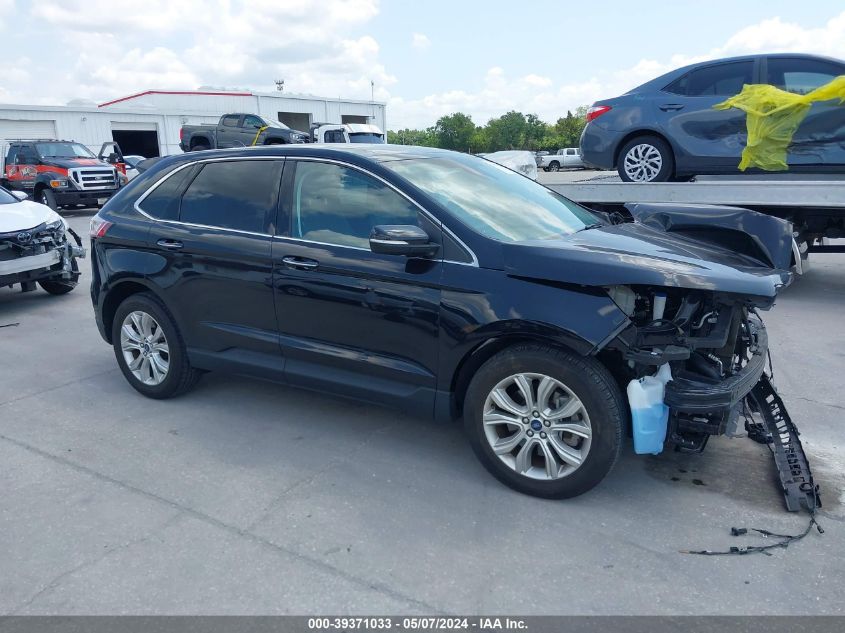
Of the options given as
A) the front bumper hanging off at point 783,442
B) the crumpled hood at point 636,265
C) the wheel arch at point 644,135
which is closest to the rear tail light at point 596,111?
the wheel arch at point 644,135

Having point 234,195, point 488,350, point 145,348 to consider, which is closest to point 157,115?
point 145,348

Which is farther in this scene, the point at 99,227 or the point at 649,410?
Result: the point at 99,227

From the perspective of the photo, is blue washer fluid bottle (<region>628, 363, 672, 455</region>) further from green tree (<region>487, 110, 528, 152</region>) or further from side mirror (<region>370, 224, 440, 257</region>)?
green tree (<region>487, 110, 528, 152</region>)

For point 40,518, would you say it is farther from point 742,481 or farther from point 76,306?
point 76,306

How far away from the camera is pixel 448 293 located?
3.43 metres

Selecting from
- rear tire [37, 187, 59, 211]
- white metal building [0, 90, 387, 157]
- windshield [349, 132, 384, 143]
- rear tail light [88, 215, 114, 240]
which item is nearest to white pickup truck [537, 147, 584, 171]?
white metal building [0, 90, 387, 157]

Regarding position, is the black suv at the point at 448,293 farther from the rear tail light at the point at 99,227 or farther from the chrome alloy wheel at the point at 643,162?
the chrome alloy wheel at the point at 643,162

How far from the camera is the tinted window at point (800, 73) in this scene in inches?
271

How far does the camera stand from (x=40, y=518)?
3271mm

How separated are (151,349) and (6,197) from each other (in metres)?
5.26

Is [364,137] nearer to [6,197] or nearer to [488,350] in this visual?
[6,197]

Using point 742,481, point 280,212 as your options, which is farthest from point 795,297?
point 280,212

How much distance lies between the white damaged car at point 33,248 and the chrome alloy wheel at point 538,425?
Result: 640 cm

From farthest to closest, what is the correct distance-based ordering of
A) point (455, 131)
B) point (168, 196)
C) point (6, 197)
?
point (455, 131) → point (6, 197) → point (168, 196)
